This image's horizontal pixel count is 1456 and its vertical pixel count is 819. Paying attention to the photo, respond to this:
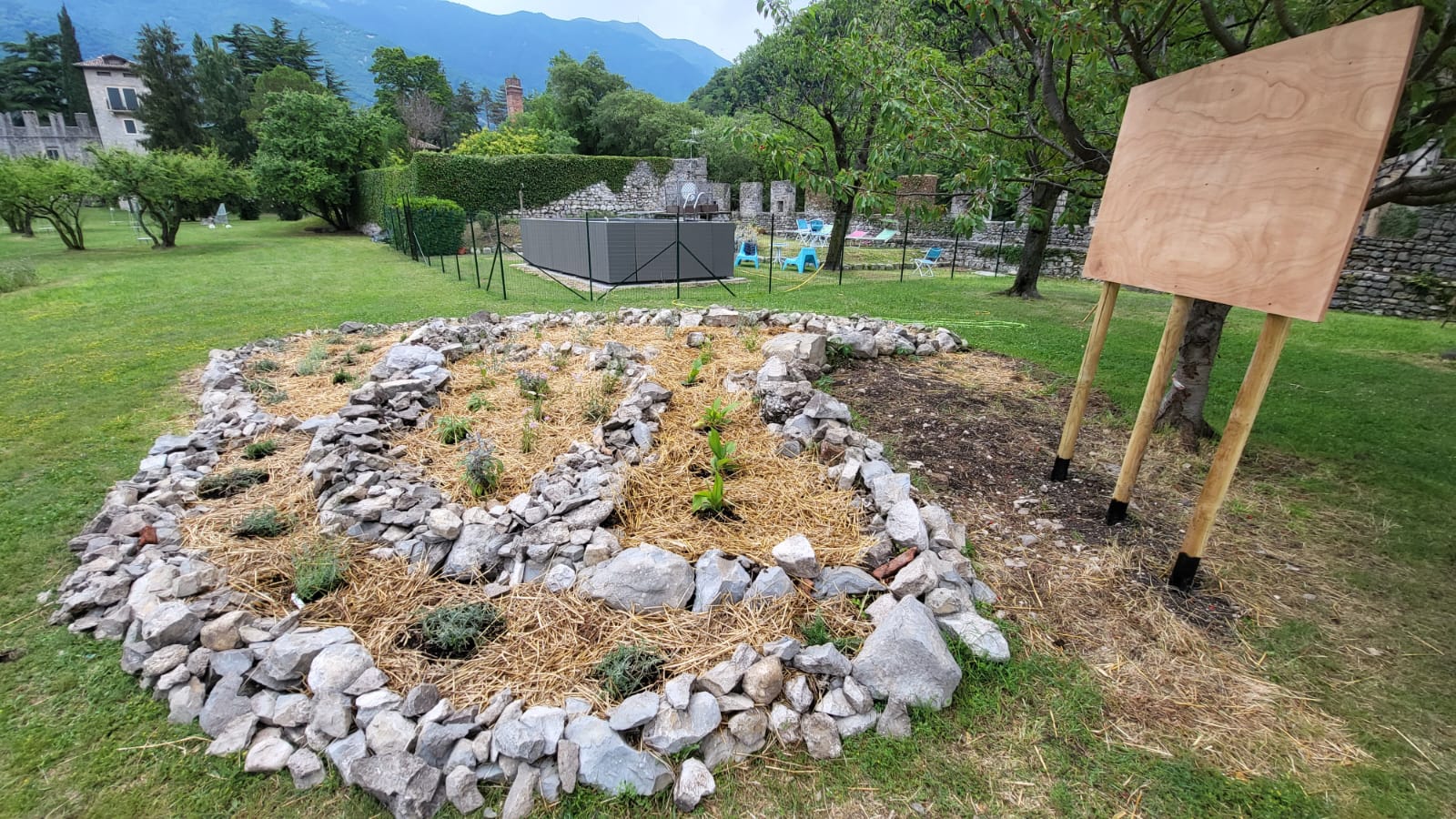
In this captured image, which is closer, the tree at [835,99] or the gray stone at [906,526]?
the gray stone at [906,526]

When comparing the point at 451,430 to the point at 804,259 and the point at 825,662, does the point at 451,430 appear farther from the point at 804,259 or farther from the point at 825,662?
the point at 804,259

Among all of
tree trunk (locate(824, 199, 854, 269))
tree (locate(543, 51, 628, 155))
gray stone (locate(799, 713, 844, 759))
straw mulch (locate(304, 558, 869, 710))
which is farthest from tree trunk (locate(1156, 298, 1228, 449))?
tree (locate(543, 51, 628, 155))

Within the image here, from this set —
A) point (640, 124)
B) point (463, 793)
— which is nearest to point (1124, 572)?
point (463, 793)

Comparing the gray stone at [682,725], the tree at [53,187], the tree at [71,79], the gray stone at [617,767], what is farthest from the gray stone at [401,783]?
the tree at [71,79]

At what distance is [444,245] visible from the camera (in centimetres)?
1864

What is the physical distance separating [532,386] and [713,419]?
62.1 inches

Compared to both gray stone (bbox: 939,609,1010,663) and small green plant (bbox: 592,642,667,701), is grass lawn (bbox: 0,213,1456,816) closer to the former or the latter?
gray stone (bbox: 939,609,1010,663)

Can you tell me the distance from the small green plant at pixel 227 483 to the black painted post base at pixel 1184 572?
186 inches

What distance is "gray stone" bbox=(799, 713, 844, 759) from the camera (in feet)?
6.60

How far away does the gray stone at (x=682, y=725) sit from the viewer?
1.95 meters

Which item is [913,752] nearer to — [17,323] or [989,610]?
[989,610]

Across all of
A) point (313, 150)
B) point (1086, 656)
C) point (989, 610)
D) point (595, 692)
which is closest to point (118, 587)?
point (595, 692)

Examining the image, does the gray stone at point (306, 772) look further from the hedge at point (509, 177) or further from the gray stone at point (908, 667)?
the hedge at point (509, 177)

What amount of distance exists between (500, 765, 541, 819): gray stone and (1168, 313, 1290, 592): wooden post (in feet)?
8.93
